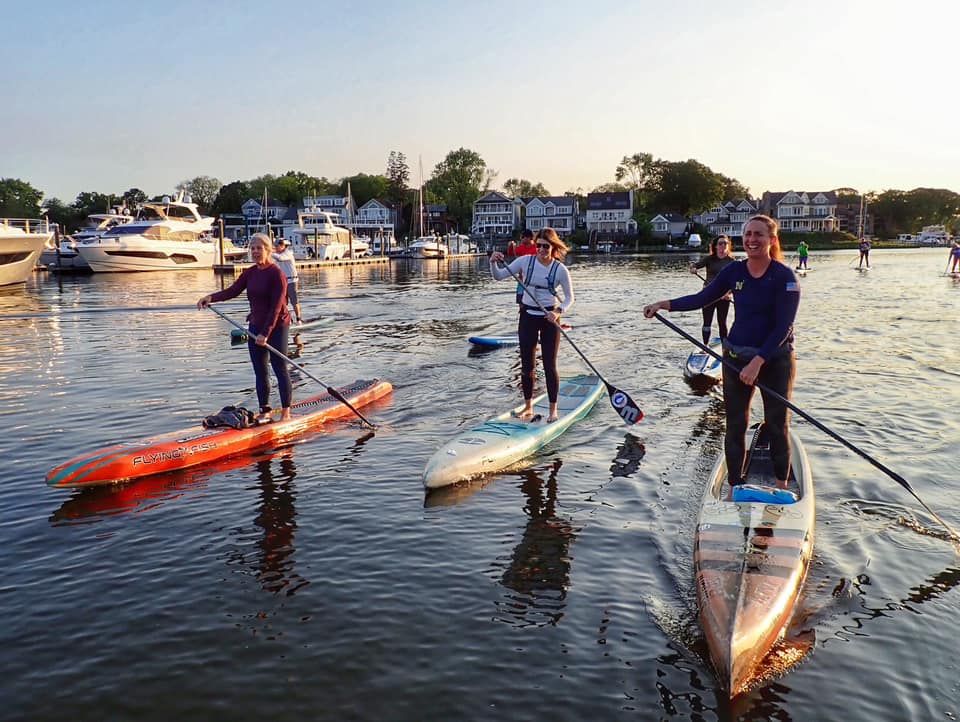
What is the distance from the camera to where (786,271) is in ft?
20.2

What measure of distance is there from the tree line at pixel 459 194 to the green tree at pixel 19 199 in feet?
0.44

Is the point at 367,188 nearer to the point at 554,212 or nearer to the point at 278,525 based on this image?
the point at 554,212

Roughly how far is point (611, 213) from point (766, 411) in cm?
12497

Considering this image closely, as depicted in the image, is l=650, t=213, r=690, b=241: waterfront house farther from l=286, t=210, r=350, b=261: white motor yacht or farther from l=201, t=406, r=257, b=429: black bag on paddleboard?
l=201, t=406, r=257, b=429: black bag on paddleboard

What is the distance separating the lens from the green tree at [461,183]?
13500cm

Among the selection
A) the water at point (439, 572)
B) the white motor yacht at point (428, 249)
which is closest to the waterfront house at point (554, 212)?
the white motor yacht at point (428, 249)

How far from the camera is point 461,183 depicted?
13550cm

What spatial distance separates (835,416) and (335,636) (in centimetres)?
898

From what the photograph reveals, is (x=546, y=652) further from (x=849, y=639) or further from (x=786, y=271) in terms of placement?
(x=786, y=271)

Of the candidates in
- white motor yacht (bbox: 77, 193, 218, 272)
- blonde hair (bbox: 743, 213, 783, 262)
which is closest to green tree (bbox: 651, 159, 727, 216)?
white motor yacht (bbox: 77, 193, 218, 272)

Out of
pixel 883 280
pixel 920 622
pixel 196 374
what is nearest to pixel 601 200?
pixel 883 280

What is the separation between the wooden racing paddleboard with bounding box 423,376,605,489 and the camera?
27.4 ft

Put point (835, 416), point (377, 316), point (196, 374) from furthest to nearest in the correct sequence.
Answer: point (377, 316), point (196, 374), point (835, 416)

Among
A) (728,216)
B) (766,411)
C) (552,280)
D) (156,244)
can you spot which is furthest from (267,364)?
Result: (728,216)
